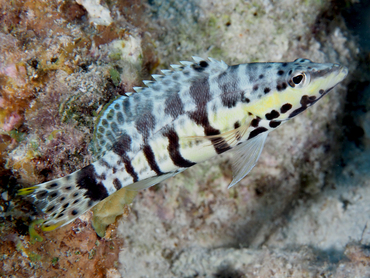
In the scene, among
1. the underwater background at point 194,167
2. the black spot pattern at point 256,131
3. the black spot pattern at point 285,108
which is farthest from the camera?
Answer: the underwater background at point 194,167

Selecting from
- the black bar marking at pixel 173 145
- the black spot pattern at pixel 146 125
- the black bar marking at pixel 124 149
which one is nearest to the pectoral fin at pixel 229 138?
the black bar marking at pixel 173 145

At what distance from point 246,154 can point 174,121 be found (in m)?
0.86

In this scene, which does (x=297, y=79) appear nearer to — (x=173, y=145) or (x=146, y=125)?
(x=173, y=145)

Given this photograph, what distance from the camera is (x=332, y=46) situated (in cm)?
450

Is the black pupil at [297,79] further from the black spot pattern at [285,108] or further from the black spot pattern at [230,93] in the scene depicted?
the black spot pattern at [230,93]

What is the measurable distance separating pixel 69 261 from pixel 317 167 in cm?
436

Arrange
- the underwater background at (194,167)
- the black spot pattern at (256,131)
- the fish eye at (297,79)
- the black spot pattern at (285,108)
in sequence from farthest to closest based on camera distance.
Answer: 1. the underwater background at (194,167)
2. the black spot pattern at (256,131)
3. the black spot pattern at (285,108)
4. the fish eye at (297,79)

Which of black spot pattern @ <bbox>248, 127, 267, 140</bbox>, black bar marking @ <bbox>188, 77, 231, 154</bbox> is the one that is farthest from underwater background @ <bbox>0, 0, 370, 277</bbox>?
black spot pattern @ <bbox>248, 127, 267, 140</bbox>

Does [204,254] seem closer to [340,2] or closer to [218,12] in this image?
[218,12]

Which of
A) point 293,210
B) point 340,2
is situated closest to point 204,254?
point 293,210

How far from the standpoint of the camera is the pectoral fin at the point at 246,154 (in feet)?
8.35

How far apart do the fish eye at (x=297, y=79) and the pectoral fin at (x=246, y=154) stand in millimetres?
577

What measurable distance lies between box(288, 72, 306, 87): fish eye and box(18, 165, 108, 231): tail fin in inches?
84.9

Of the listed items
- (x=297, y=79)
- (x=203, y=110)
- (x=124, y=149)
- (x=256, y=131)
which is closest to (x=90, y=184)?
(x=124, y=149)
